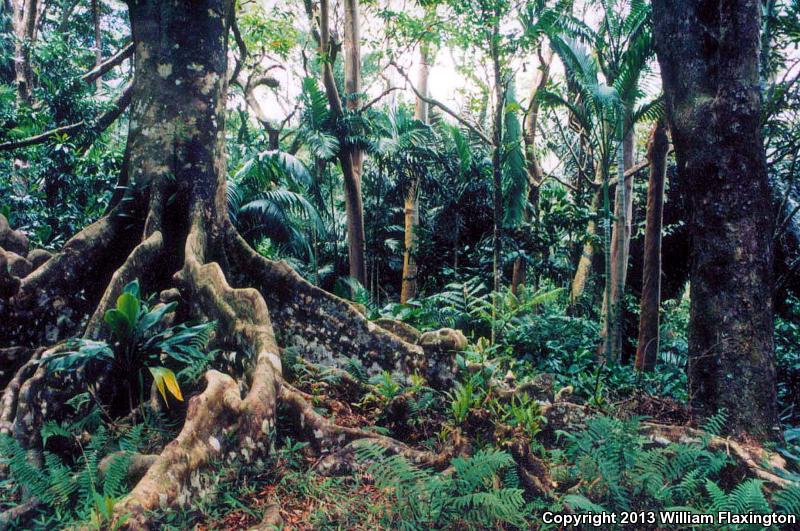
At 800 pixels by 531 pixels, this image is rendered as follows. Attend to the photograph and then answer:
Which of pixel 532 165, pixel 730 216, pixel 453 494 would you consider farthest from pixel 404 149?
pixel 453 494

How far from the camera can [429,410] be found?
13.0 feet

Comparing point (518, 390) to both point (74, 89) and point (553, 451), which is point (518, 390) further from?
point (74, 89)

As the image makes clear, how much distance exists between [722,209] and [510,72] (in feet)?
16.0

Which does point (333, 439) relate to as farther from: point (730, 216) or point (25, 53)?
point (25, 53)

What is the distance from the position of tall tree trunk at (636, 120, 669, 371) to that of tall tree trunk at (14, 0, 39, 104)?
11.5m

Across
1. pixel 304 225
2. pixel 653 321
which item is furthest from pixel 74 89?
pixel 653 321

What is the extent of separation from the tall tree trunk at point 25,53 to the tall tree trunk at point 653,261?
452 inches

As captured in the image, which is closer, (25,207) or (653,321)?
(653,321)

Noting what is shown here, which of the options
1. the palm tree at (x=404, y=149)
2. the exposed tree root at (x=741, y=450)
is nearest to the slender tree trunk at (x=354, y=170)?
the palm tree at (x=404, y=149)

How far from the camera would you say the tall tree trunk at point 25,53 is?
1040cm

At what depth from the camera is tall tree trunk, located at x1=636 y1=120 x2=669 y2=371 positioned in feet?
25.0

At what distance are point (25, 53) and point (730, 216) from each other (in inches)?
519

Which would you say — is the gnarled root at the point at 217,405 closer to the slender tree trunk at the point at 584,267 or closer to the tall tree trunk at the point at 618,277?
the tall tree trunk at the point at 618,277

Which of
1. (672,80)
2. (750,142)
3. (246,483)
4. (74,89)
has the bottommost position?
(246,483)
